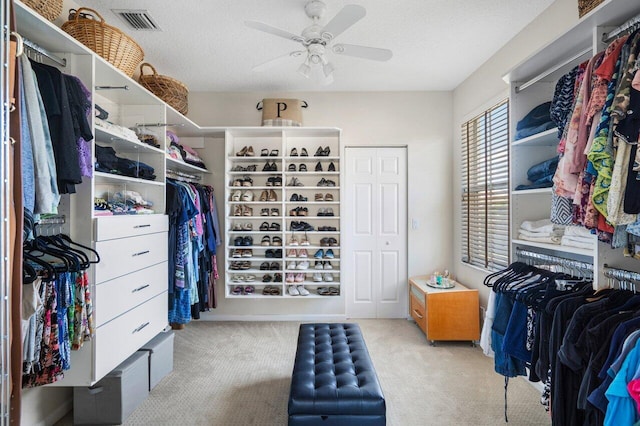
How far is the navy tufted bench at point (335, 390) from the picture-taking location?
1591mm

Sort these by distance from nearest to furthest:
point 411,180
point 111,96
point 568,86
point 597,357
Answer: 1. point 597,357
2. point 568,86
3. point 111,96
4. point 411,180

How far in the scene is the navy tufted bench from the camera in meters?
1.59

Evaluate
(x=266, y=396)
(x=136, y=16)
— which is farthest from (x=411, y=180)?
(x=136, y=16)

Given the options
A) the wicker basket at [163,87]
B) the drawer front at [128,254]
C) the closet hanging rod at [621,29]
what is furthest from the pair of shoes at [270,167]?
the closet hanging rod at [621,29]

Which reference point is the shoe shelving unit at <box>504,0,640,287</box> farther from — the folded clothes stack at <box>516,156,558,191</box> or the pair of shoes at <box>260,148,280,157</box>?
the pair of shoes at <box>260,148,280,157</box>

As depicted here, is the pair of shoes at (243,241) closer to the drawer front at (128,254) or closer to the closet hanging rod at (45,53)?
the drawer front at (128,254)

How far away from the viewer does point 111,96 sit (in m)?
Result: 2.45

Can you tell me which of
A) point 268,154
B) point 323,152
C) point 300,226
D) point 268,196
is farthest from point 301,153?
point 300,226

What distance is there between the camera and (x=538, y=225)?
6.70ft

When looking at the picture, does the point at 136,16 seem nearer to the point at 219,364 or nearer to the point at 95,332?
the point at 95,332

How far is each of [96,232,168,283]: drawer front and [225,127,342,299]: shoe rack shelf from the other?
118 cm

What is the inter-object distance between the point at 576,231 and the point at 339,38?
2157mm

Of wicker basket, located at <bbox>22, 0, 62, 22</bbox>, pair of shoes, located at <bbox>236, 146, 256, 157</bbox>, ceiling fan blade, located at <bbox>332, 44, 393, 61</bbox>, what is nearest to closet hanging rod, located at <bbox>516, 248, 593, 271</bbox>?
ceiling fan blade, located at <bbox>332, 44, 393, 61</bbox>

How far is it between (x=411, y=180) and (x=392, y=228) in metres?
0.61
